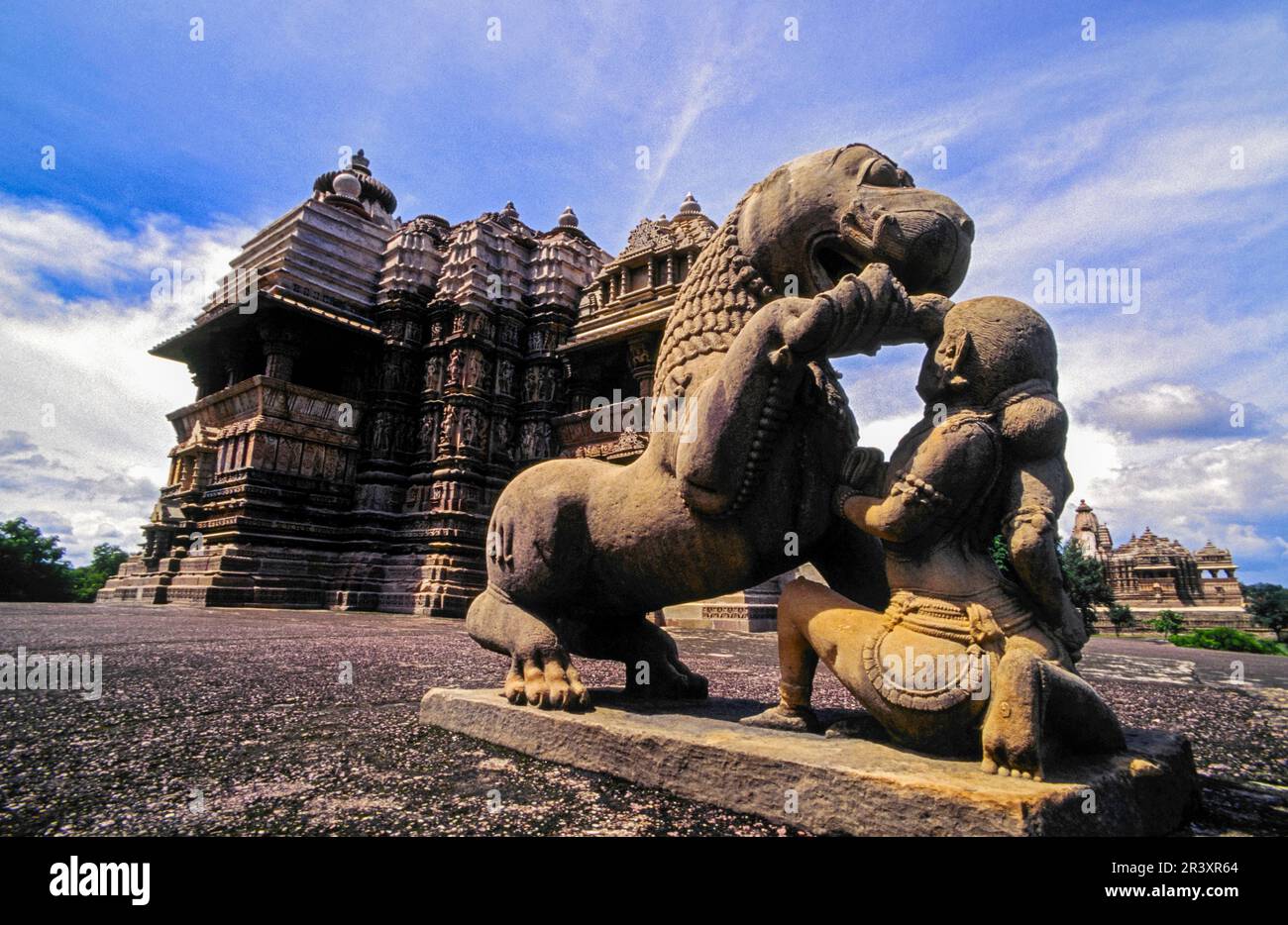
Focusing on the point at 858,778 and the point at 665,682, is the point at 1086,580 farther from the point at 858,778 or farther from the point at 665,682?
the point at 858,778

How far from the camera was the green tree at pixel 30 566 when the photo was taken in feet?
72.8

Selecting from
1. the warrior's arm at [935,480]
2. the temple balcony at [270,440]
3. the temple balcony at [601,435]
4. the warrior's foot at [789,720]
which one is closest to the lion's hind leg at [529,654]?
the warrior's foot at [789,720]

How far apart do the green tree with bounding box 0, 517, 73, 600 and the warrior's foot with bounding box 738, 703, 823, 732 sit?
28397mm

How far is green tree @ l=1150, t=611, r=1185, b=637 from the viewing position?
28.3 metres

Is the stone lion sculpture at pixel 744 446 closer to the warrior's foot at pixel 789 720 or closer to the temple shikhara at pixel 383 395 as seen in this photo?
the warrior's foot at pixel 789 720

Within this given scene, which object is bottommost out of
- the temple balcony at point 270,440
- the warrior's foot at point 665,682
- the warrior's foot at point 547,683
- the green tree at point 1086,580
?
the green tree at point 1086,580

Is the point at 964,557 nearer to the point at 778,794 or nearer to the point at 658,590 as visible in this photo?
the point at 778,794

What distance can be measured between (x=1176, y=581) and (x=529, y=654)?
4292cm

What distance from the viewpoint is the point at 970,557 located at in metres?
1.87

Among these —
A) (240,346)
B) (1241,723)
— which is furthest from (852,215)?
(240,346)

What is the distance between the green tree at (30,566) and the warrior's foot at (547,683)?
27552 mm

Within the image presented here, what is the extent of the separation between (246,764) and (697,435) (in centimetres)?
171

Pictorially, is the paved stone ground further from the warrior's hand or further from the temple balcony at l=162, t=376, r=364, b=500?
the temple balcony at l=162, t=376, r=364, b=500

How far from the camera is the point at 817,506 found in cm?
217
